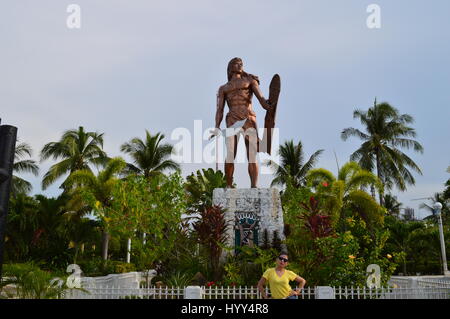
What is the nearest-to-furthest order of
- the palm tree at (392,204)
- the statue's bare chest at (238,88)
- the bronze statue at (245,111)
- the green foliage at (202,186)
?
the bronze statue at (245,111) < the statue's bare chest at (238,88) < the green foliage at (202,186) < the palm tree at (392,204)

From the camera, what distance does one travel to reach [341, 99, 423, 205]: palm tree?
22.9 m

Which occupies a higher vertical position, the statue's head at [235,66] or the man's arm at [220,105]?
the statue's head at [235,66]

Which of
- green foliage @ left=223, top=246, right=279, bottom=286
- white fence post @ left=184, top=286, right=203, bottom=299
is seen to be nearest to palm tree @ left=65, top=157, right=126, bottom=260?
green foliage @ left=223, top=246, right=279, bottom=286

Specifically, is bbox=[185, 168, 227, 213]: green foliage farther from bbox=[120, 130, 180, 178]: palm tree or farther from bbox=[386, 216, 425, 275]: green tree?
bbox=[386, 216, 425, 275]: green tree

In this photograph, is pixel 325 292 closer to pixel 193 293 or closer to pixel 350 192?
A: pixel 193 293

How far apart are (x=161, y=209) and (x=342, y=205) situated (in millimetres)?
9043

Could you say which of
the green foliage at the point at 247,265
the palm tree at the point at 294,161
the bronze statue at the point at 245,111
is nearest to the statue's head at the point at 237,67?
the bronze statue at the point at 245,111

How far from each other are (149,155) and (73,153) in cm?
432

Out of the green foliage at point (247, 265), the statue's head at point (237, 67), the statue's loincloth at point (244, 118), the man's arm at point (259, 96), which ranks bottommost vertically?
the green foliage at point (247, 265)

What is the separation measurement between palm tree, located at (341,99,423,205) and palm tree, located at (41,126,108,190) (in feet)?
51.8

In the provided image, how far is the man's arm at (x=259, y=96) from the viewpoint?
9785mm

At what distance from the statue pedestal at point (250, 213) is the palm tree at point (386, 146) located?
1568cm

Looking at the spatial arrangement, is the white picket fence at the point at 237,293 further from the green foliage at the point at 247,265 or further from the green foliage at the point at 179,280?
the green foliage at the point at 247,265
